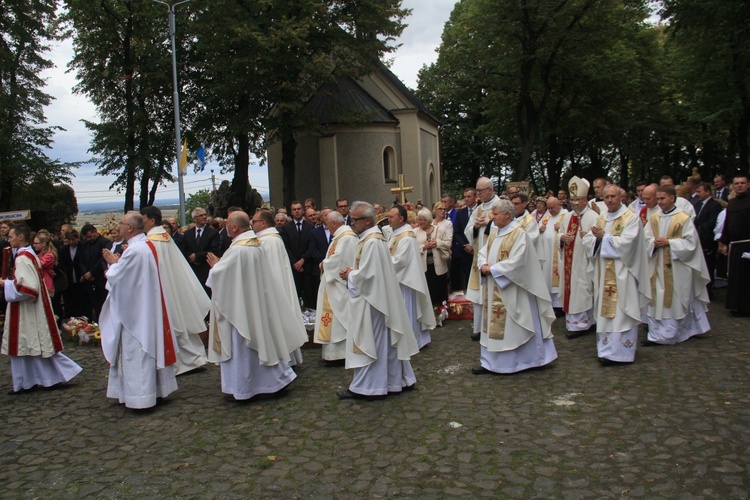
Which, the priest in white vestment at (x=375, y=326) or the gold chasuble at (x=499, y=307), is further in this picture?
the gold chasuble at (x=499, y=307)

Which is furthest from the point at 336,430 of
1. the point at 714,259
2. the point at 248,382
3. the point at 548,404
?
the point at 714,259

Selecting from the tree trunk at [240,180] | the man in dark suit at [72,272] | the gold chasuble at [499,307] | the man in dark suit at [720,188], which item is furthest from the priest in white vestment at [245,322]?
the tree trunk at [240,180]

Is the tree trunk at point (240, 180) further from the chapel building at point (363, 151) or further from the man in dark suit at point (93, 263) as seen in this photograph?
the man in dark suit at point (93, 263)

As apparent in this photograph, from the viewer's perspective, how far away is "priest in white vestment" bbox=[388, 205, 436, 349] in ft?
26.3

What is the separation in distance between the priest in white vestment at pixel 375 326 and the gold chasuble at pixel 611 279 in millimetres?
2366

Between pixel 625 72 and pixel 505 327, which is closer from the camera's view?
pixel 505 327

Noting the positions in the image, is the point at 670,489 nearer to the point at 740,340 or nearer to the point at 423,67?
the point at 740,340

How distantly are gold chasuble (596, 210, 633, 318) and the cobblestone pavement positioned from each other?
0.65 m

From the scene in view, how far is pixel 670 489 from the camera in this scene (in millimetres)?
4172

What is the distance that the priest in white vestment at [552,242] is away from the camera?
9695mm

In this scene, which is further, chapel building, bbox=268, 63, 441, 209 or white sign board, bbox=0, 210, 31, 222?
chapel building, bbox=268, 63, 441, 209

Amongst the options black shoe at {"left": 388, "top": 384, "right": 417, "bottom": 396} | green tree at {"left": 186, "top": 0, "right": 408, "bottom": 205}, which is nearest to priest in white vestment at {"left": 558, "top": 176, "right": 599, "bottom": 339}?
black shoe at {"left": 388, "top": 384, "right": 417, "bottom": 396}

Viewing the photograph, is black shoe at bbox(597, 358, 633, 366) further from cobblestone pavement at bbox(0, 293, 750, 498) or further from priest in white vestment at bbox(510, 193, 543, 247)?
priest in white vestment at bbox(510, 193, 543, 247)

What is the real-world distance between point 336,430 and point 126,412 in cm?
222
